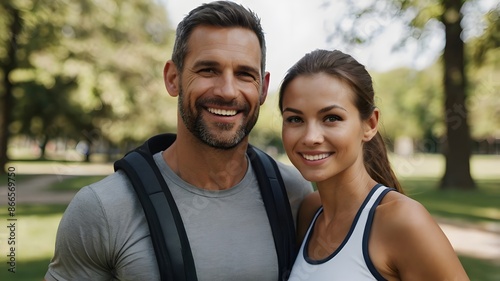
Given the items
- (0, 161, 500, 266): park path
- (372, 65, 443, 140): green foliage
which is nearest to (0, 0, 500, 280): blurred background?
(0, 161, 500, 266): park path

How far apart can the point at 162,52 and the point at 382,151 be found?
83.6 ft

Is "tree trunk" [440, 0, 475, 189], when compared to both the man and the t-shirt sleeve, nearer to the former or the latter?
the man

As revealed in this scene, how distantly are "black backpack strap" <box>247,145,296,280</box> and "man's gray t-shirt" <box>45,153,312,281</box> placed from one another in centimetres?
4

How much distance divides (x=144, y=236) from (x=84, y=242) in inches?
9.5

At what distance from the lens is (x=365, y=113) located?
2.41 metres

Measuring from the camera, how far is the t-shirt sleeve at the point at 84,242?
2.19 meters

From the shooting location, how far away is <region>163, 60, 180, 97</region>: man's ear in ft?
8.65

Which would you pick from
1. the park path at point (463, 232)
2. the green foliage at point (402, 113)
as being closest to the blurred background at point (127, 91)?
the park path at point (463, 232)

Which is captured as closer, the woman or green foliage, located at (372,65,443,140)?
the woman

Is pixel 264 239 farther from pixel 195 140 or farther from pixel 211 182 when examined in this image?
pixel 195 140

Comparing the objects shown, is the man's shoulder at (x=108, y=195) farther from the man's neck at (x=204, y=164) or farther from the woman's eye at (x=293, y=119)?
the woman's eye at (x=293, y=119)

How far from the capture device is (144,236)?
222cm

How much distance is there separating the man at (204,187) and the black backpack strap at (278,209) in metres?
0.04

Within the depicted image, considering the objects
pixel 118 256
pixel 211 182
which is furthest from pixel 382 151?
pixel 118 256
